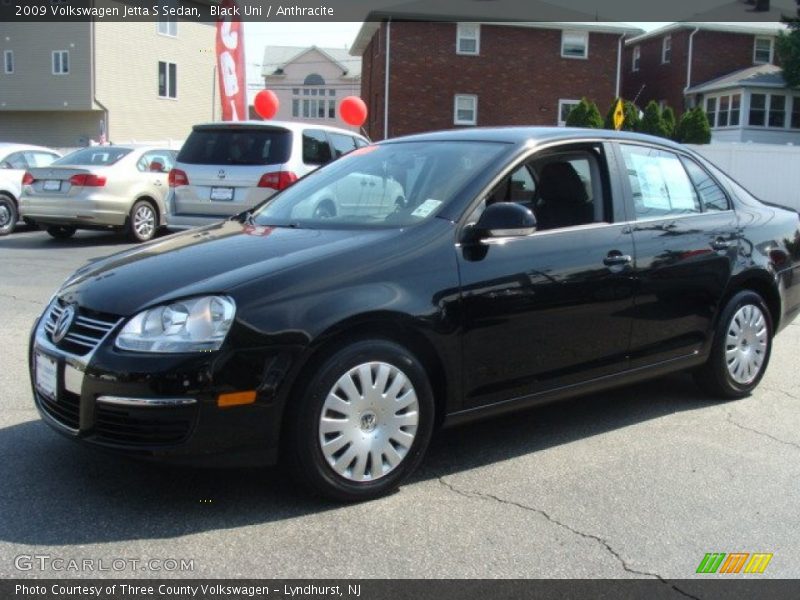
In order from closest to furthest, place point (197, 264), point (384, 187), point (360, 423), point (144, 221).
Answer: point (360, 423), point (197, 264), point (384, 187), point (144, 221)

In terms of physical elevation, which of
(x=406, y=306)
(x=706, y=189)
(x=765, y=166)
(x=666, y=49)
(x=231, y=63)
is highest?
(x=666, y=49)

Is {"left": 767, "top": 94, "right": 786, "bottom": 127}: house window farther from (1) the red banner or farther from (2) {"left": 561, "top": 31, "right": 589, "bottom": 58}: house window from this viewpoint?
(1) the red banner

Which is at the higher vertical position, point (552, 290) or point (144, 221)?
point (552, 290)

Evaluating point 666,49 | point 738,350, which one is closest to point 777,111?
point 666,49

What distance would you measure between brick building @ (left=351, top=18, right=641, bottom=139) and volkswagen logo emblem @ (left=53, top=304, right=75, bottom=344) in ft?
103

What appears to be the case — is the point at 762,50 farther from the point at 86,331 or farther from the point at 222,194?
the point at 86,331

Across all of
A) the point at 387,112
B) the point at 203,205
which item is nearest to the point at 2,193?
the point at 203,205

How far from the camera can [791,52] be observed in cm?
3591

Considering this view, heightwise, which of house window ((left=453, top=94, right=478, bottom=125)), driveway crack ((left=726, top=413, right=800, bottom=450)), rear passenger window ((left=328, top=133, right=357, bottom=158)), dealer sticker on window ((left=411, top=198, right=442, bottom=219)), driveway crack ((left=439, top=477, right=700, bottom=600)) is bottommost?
driveway crack ((left=439, top=477, right=700, bottom=600))

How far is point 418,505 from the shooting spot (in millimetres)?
3857

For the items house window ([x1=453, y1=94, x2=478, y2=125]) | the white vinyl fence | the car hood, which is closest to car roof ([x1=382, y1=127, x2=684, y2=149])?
the car hood

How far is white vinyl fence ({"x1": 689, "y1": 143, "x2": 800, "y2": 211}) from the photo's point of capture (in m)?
26.0

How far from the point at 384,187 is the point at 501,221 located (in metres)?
Result: 0.82

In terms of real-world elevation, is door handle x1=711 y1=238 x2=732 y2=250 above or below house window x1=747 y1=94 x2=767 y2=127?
below
